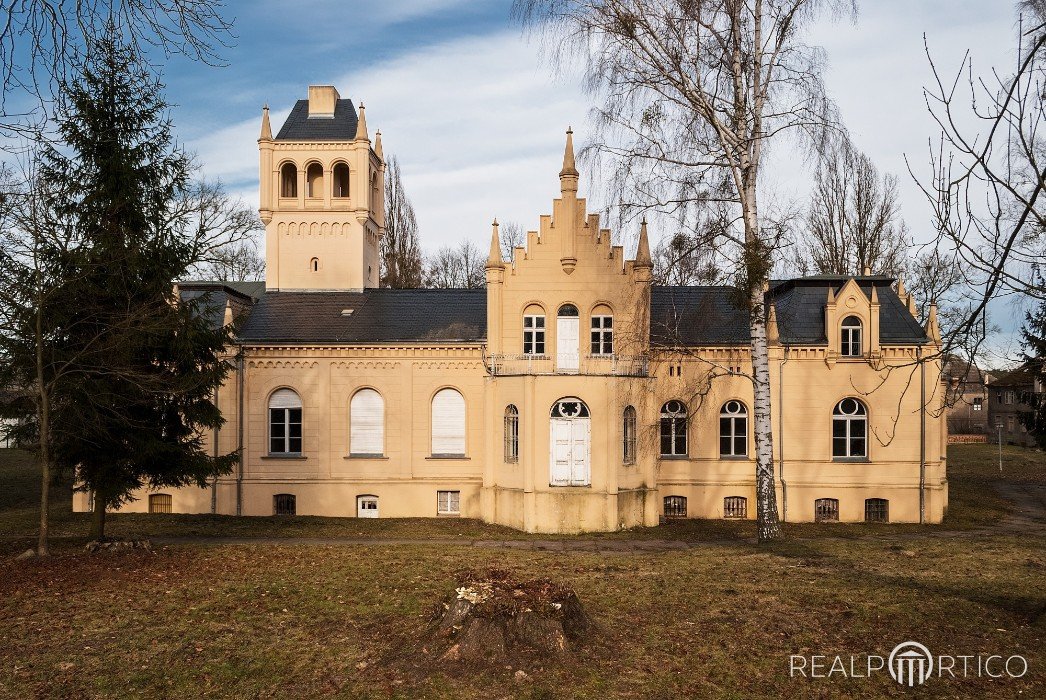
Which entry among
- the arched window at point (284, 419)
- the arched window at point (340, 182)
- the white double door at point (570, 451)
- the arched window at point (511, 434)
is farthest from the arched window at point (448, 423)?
the arched window at point (340, 182)

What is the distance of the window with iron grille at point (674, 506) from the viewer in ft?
91.8

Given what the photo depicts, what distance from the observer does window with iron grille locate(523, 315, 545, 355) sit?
87.7 feet

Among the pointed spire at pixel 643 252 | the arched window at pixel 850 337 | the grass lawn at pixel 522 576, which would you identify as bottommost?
the grass lawn at pixel 522 576

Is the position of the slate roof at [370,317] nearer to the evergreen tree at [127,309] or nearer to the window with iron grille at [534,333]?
the window with iron grille at [534,333]

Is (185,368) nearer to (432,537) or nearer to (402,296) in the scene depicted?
(432,537)

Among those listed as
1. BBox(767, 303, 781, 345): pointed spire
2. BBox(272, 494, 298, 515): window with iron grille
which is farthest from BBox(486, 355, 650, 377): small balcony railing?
BBox(272, 494, 298, 515): window with iron grille

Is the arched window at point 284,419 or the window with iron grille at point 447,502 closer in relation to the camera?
the window with iron grille at point 447,502

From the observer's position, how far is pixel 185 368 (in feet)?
68.2

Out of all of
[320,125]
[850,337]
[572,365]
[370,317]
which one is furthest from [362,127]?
[850,337]

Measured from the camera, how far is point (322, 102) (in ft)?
111

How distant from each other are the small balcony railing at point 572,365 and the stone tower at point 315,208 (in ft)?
29.9

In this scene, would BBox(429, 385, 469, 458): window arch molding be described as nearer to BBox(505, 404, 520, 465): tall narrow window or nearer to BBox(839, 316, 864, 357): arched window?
BBox(505, 404, 520, 465): tall narrow window

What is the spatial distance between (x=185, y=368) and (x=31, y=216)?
6.14 metres

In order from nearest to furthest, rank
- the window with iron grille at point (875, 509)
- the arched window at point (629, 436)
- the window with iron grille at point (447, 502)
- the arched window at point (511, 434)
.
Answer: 1. the arched window at point (629, 436)
2. the arched window at point (511, 434)
3. the window with iron grille at point (875, 509)
4. the window with iron grille at point (447, 502)
